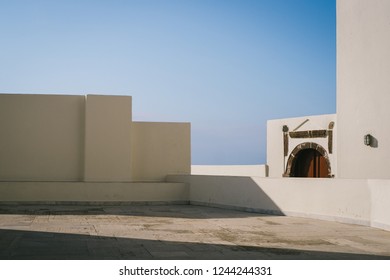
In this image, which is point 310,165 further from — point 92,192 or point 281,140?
point 92,192

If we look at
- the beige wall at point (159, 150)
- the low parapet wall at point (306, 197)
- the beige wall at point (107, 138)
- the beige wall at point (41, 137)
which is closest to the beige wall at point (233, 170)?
the beige wall at point (159, 150)

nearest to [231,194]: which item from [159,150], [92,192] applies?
[92,192]

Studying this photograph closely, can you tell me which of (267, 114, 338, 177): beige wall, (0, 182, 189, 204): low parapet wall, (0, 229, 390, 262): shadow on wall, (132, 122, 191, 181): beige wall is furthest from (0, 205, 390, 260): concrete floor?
(267, 114, 338, 177): beige wall

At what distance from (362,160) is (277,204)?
2352 mm

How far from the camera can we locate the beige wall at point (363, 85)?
12727 mm

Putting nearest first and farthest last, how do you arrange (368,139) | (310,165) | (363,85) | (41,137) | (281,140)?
(368,139)
(363,85)
(41,137)
(310,165)
(281,140)

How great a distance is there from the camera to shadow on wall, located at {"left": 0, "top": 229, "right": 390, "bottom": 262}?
714 cm

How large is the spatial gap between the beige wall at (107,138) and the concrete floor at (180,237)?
3946 millimetres

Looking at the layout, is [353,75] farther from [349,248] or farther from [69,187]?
[69,187]

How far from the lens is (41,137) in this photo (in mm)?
17656

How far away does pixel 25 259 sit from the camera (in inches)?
267

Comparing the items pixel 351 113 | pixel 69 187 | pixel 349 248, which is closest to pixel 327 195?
pixel 351 113

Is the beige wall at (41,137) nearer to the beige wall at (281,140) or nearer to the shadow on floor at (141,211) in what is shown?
the shadow on floor at (141,211)

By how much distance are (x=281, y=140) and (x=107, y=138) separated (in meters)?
7.03
